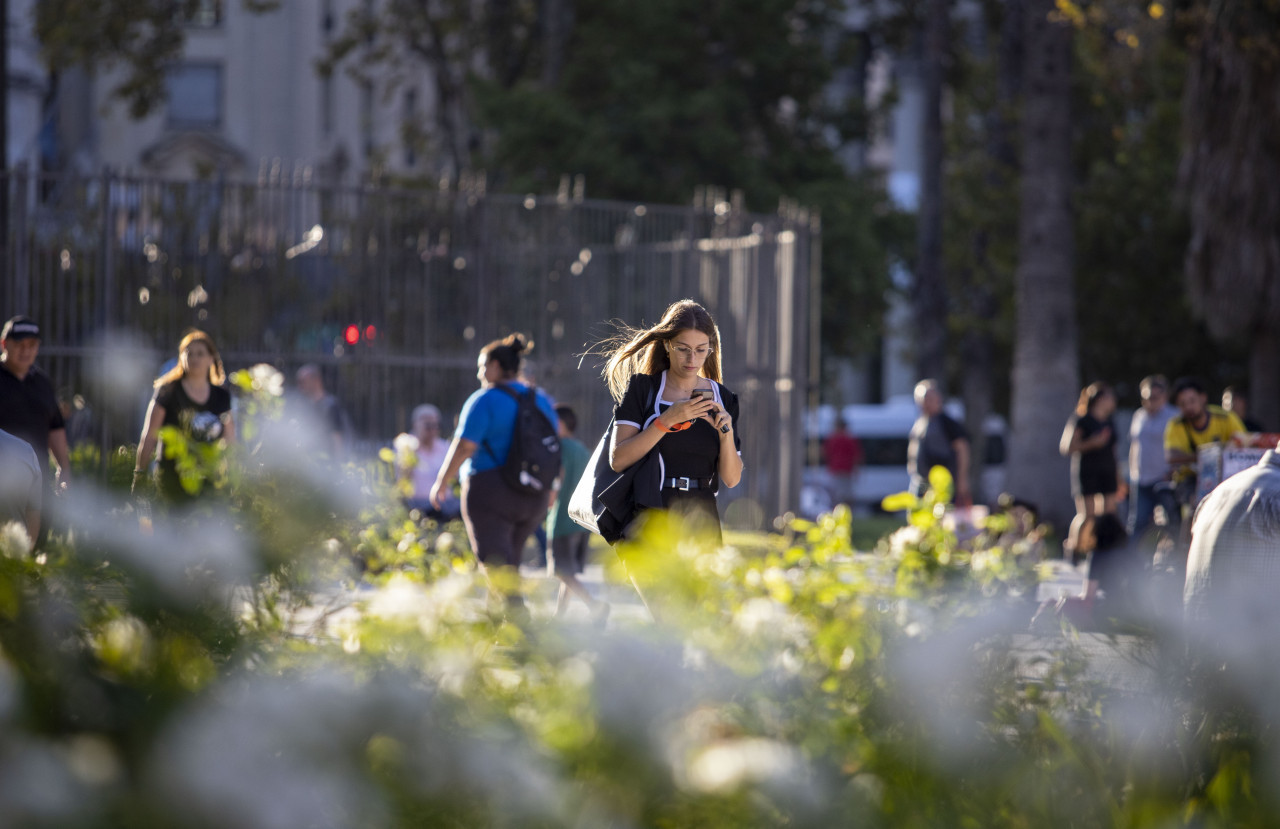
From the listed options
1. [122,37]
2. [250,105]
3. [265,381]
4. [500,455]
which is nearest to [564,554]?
[500,455]

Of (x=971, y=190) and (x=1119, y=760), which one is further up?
(x=971, y=190)

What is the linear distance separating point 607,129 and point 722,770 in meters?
22.2

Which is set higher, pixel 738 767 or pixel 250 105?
pixel 250 105

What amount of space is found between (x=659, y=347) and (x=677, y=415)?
1.26 ft

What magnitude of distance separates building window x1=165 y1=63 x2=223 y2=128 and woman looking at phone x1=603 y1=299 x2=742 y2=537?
43302 mm

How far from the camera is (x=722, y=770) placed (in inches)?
68.1

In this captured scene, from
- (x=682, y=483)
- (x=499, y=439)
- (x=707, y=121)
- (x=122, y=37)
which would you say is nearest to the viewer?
(x=682, y=483)

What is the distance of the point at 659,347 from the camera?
5.42 m

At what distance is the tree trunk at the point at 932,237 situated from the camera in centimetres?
2277

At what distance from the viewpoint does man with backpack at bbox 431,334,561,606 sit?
Answer: 8.02 meters

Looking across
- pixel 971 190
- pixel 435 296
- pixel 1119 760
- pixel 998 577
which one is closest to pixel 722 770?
pixel 1119 760

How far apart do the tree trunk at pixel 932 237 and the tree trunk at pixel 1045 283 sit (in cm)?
603

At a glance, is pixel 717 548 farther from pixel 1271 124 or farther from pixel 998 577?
pixel 1271 124

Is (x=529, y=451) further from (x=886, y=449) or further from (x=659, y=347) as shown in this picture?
(x=886, y=449)
